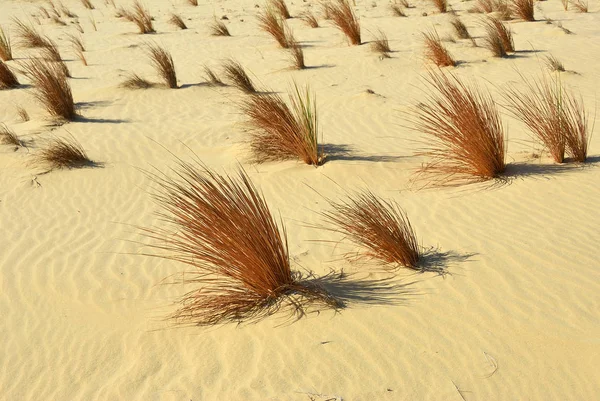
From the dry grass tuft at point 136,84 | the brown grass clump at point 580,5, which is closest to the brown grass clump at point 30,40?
the dry grass tuft at point 136,84

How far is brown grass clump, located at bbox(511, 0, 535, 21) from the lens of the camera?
12695 mm

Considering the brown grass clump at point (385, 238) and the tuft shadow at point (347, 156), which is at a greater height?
the brown grass clump at point (385, 238)

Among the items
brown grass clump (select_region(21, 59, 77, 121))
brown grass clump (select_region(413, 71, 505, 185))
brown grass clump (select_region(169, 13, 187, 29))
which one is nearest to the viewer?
brown grass clump (select_region(413, 71, 505, 185))

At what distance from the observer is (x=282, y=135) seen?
6.27 metres

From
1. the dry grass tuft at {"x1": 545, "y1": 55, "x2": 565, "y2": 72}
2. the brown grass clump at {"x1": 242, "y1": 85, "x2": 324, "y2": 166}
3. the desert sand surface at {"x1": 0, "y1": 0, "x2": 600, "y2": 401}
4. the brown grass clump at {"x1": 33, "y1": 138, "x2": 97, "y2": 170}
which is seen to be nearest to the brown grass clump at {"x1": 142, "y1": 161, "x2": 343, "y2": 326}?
the desert sand surface at {"x1": 0, "y1": 0, "x2": 600, "y2": 401}

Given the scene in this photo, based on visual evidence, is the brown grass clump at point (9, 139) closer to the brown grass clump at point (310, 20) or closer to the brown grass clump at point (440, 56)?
the brown grass clump at point (440, 56)

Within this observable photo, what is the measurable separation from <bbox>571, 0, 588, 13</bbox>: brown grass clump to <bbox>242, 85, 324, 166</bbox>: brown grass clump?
996 cm

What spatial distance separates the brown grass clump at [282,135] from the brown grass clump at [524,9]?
8.30 meters

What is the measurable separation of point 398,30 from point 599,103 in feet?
18.8

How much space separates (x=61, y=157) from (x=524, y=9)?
10.2 m

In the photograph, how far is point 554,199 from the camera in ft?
15.9

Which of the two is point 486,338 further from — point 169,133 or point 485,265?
point 169,133

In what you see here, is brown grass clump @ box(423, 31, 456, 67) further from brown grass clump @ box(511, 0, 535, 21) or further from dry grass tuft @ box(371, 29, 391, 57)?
A: brown grass clump @ box(511, 0, 535, 21)

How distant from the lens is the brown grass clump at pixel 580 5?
13.6 meters
